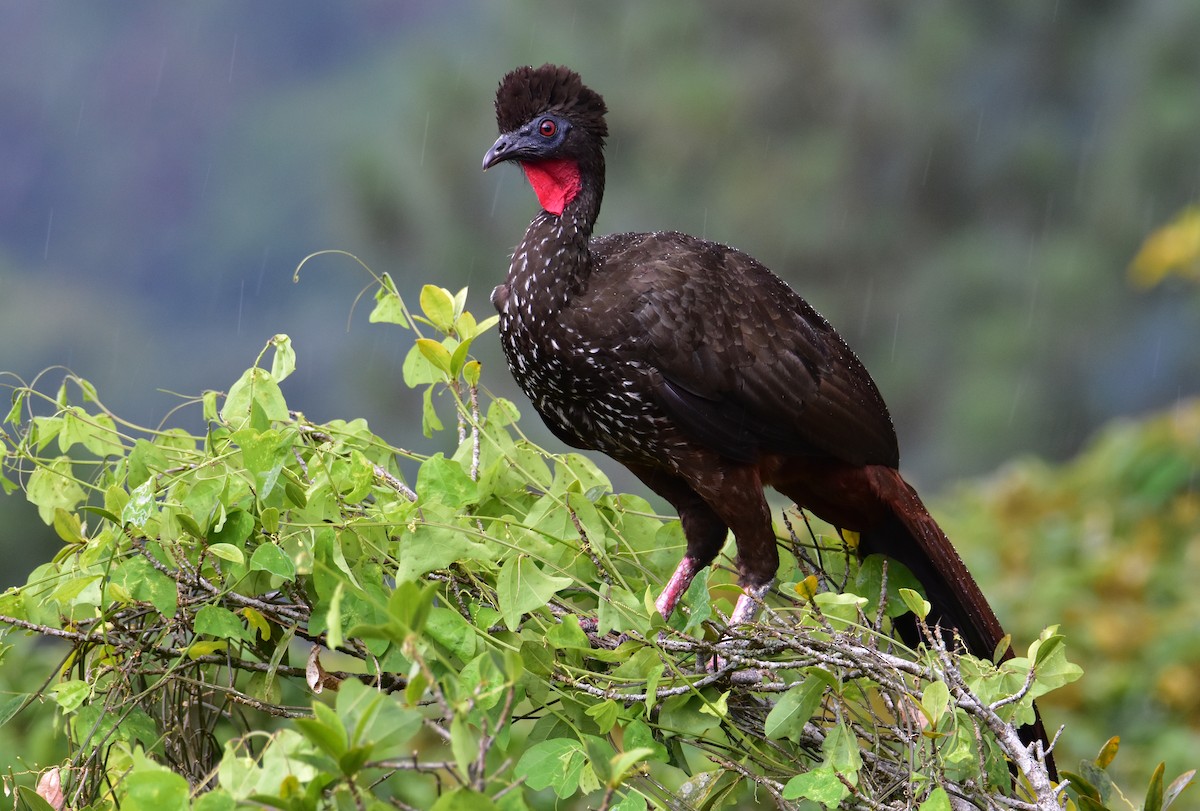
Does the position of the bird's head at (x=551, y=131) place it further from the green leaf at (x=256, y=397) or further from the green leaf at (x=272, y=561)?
the green leaf at (x=272, y=561)

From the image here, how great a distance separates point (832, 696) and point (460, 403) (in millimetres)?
612

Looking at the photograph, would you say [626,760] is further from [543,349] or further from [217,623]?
[543,349]

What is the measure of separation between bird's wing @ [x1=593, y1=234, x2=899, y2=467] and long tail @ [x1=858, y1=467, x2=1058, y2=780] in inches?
3.4

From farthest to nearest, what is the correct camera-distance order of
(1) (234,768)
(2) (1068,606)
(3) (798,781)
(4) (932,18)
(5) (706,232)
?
(4) (932,18)
(5) (706,232)
(2) (1068,606)
(3) (798,781)
(1) (234,768)

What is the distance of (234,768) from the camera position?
1190 millimetres

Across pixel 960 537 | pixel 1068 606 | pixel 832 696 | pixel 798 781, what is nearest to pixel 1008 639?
pixel 832 696

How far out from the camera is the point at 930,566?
83.1 inches

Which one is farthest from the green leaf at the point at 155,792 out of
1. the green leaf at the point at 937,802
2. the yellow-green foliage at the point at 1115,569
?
the yellow-green foliage at the point at 1115,569

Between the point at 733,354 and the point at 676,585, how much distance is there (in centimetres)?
39

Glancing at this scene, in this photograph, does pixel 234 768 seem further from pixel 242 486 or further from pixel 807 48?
pixel 807 48

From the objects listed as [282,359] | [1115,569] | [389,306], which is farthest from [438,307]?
[1115,569]

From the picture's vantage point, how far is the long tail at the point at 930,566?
207 centimetres

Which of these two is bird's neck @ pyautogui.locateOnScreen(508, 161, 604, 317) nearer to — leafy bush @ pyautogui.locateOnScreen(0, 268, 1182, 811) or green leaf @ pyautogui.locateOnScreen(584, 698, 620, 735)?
leafy bush @ pyautogui.locateOnScreen(0, 268, 1182, 811)

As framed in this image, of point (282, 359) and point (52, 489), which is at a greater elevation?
point (282, 359)
